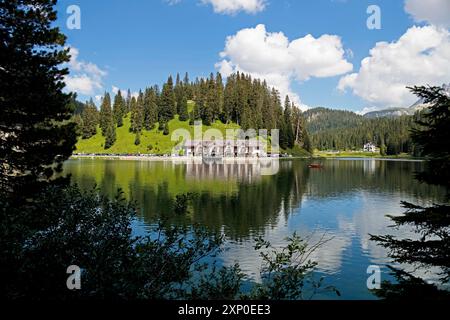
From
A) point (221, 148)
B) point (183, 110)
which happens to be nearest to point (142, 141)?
point (183, 110)

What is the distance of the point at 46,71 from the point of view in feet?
70.4

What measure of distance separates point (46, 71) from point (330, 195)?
161 feet

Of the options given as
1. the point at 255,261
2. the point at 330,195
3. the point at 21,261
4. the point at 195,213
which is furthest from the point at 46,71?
the point at 330,195

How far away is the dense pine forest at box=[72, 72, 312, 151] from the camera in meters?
175

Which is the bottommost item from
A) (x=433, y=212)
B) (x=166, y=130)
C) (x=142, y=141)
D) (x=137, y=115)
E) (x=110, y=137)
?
(x=433, y=212)

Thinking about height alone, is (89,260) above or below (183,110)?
below

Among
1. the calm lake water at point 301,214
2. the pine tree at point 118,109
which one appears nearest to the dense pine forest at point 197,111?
the pine tree at point 118,109

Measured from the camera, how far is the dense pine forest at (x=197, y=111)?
175 m

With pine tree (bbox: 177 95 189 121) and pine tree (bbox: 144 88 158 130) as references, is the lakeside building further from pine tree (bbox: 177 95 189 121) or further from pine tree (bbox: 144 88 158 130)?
pine tree (bbox: 144 88 158 130)

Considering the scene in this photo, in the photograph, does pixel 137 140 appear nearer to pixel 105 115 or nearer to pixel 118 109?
pixel 105 115

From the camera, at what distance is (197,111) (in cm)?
17838

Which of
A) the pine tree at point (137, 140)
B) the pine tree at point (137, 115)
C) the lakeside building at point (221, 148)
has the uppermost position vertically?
the pine tree at point (137, 115)

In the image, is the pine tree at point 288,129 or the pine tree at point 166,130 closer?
the pine tree at point 166,130

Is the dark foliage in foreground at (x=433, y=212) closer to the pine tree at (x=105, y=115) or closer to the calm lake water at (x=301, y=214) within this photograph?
the calm lake water at (x=301, y=214)
